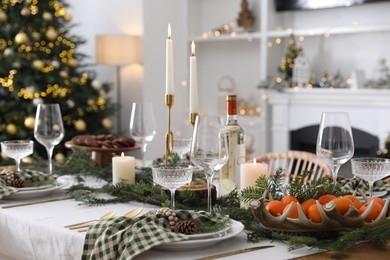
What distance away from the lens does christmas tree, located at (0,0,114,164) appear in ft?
17.3

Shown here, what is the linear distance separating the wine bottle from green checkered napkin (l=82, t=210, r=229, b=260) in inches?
17.9

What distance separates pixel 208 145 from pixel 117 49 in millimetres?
3987

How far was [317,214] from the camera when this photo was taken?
162 cm

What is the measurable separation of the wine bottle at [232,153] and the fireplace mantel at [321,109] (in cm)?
322

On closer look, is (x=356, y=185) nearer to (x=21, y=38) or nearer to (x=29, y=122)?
(x=29, y=122)

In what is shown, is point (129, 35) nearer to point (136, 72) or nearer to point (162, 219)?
point (136, 72)

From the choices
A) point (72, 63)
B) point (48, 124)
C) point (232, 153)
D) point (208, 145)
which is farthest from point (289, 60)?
point (208, 145)

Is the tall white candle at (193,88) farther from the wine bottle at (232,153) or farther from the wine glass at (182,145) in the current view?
the wine glass at (182,145)

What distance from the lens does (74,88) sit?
18.1 ft

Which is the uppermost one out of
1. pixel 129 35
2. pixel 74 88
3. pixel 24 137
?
pixel 129 35

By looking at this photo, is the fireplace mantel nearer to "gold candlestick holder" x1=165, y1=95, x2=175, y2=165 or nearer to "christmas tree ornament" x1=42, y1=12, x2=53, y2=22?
"christmas tree ornament" x1=42, y1=12, x2=53, y2=22

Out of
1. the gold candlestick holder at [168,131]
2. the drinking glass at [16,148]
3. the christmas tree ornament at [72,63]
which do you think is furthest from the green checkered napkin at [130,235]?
the christmas tree ornament at [72,63]

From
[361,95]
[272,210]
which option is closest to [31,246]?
[272,210]

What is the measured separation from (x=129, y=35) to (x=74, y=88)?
656mm
